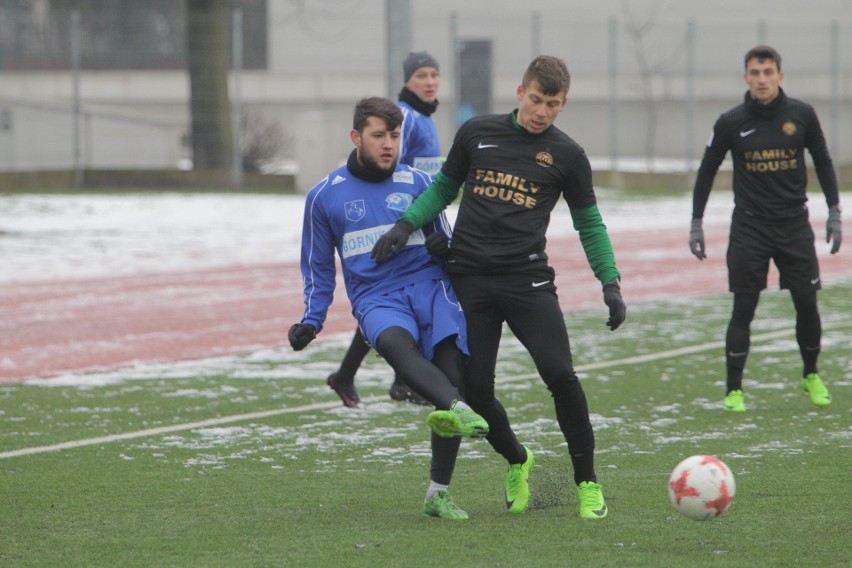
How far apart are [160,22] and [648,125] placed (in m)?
11.5

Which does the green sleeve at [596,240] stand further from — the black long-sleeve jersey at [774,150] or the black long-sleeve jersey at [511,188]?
the black long-sleeve jersey at [774,150]

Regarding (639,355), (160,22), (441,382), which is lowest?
(639,355)

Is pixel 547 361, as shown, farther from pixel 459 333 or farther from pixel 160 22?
pixel 160 22

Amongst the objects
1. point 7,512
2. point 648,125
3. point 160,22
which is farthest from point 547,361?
point 648,125

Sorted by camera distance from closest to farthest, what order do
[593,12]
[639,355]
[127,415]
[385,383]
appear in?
[127,415] < [385,383] < [639,355] < [593,12]

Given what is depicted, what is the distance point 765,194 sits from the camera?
332 inches

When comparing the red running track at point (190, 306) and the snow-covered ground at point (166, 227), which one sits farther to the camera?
the snow-covered ground at point (166, 227)

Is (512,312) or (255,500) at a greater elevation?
(512,312)

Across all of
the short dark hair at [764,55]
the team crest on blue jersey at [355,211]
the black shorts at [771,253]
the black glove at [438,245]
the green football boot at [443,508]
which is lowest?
the green football boot at [443,508]

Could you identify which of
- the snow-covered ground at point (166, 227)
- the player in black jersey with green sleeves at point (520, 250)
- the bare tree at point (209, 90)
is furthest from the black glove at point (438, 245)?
the bare tree at point (209, 90)

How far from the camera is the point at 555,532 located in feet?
18.2

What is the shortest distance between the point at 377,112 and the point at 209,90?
73.1 feet

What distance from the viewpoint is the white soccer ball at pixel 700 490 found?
536 cm

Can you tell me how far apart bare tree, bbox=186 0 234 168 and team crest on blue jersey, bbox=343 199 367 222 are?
21.9m
